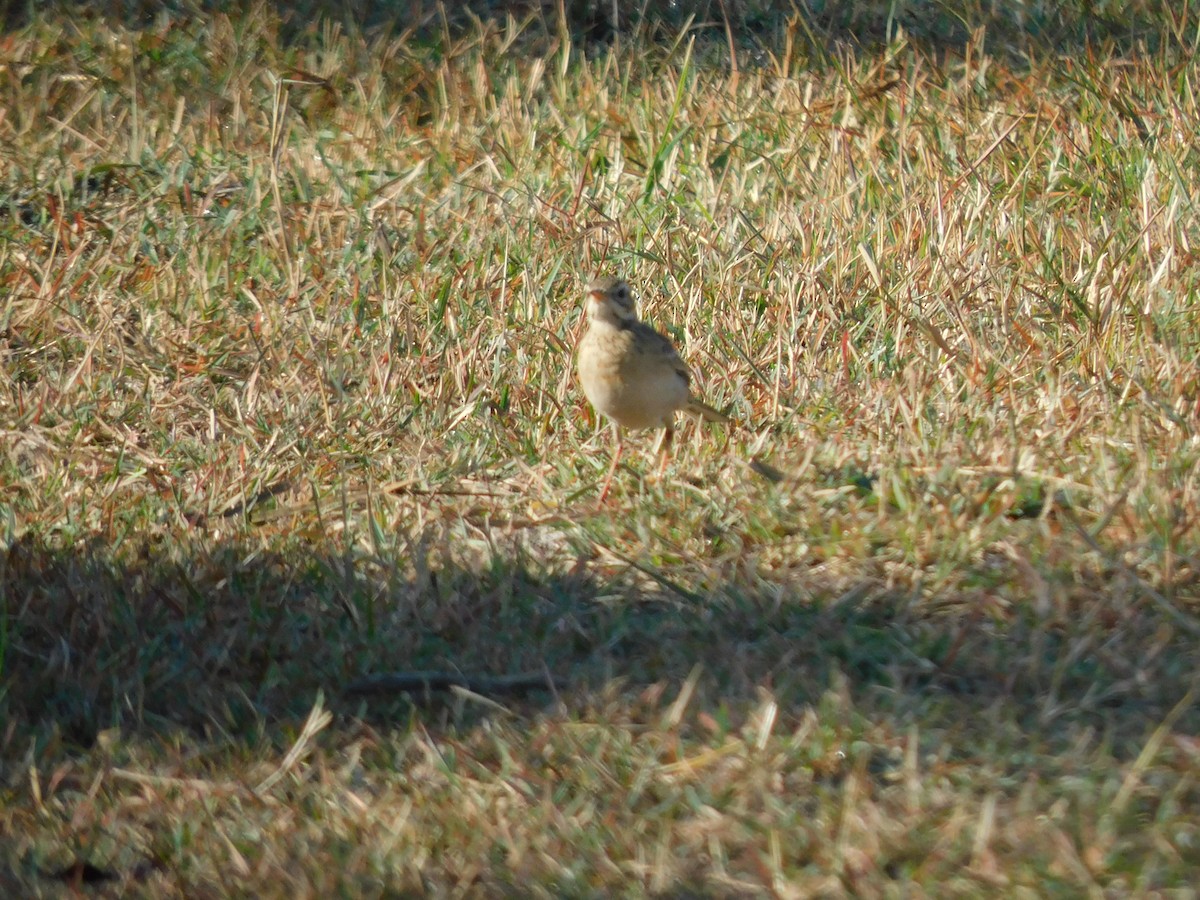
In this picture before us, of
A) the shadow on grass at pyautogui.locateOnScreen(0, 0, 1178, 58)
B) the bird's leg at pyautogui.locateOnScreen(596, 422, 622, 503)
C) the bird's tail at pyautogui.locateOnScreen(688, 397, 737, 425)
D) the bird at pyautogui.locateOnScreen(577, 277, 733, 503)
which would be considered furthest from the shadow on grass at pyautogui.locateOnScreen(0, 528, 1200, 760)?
the shadow on grass at pyautogui.locateOnScreen(0, 0, 1178, 58)

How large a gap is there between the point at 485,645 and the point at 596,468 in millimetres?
1041

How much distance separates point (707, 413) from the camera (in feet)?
16.4

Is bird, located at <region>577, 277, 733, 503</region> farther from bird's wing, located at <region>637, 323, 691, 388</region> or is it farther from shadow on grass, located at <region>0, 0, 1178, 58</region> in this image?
shadow on grass, located at <region>0, 0, 1178, 58</region>

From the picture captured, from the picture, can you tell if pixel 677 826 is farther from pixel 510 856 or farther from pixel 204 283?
pixel 204 283

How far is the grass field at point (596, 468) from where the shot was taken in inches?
124

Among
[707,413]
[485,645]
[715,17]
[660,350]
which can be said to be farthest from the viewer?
[715,17]

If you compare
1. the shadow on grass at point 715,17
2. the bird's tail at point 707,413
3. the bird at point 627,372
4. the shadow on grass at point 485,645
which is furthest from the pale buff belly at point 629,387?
the shadow on grass at point 715,17

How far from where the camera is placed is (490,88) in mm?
7672

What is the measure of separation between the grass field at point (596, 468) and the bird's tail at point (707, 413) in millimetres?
115

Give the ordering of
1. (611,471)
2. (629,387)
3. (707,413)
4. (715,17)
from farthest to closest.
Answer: (715,17) → (707,413) → (629,387) → (611,471)

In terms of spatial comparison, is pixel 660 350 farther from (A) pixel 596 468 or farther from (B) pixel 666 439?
(A) pixel 596 468

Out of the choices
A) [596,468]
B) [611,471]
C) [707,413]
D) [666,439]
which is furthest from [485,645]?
[707,413]

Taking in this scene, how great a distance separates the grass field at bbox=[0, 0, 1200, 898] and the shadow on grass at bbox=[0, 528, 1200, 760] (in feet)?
0.05

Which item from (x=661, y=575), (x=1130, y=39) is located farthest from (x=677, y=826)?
(x=1130, y=39)
